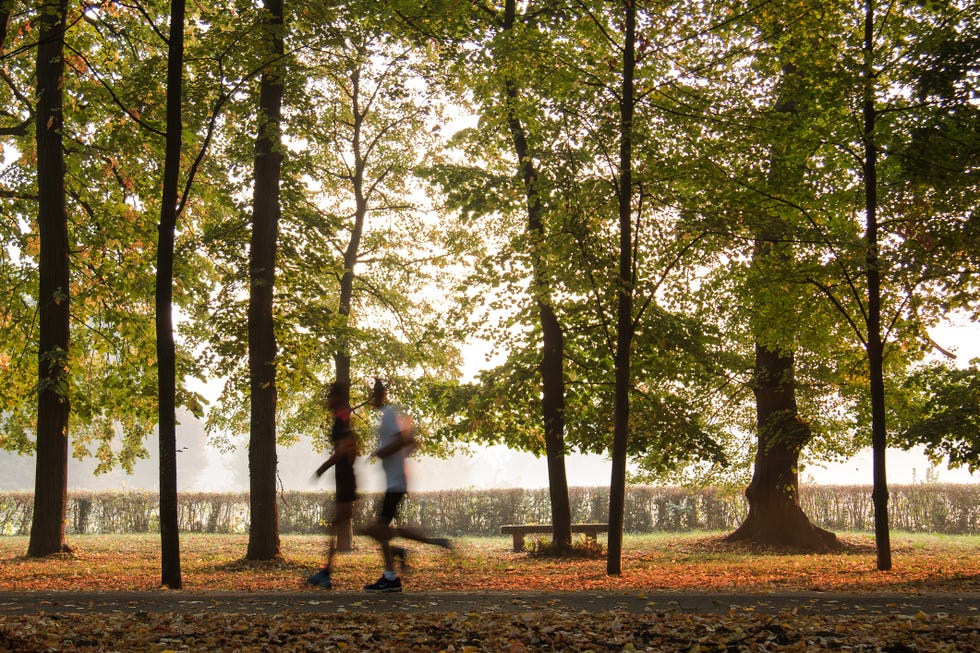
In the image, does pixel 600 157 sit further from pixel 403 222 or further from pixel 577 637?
pixel 403 222

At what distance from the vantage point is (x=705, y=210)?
11.8 metres

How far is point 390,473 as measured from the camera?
8328 mm

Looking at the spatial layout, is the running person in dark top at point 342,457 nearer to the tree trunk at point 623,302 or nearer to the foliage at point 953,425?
the tree trunk at point 623,302

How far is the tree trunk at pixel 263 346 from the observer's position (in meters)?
13.7

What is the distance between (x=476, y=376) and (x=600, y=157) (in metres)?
6.94

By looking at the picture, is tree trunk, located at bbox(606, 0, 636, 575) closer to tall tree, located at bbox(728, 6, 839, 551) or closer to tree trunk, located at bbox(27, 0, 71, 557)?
tall tree, located at bbox(728, 6, 839, 551)

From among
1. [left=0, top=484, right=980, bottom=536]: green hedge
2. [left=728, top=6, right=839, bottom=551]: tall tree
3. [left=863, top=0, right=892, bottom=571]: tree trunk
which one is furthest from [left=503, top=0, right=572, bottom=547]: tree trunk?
[left=0, top=484, right=980, bottom=536]: green hedge

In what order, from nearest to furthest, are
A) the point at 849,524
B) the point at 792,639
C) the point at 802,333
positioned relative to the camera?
the point at 792,639 < the point at 802,333 < the point at 849,524

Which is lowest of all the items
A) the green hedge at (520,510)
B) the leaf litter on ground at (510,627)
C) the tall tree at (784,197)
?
the green hedge at (520,510)

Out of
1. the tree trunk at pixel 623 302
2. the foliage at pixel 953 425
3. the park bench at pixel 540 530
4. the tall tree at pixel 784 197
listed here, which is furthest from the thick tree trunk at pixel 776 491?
the tree trunk at pixel 623 302

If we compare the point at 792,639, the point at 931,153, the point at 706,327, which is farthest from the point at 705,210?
the point at 792,639

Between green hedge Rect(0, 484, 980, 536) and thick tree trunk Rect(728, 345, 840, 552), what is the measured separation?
6737 mm

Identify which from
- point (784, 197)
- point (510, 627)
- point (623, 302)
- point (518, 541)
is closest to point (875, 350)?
point (784, 197)

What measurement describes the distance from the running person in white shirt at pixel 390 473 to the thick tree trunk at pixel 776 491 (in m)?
12.1
